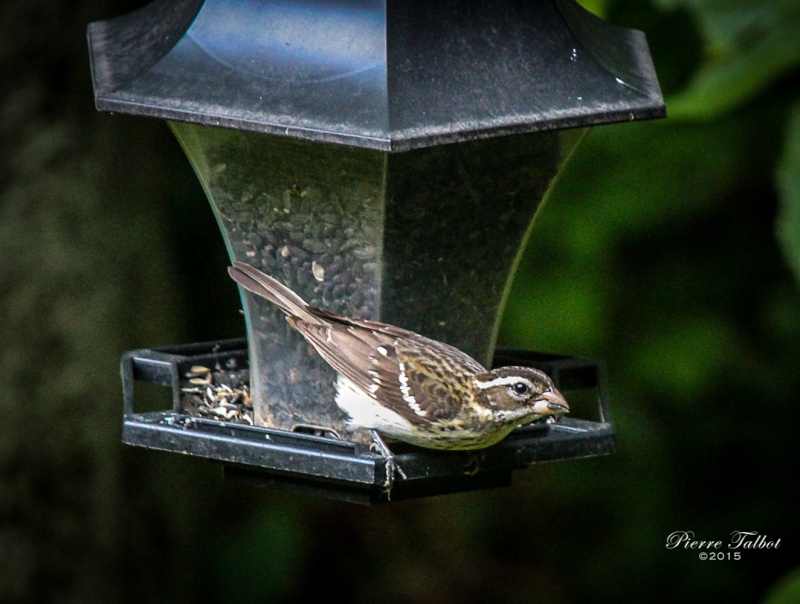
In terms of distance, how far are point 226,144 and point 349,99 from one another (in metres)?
0.62

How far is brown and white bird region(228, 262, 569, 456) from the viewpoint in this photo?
3436 millimetres

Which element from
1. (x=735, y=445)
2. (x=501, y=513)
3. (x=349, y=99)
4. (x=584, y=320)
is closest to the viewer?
(x=349, y=99)

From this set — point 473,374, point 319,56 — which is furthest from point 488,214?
point 319,56

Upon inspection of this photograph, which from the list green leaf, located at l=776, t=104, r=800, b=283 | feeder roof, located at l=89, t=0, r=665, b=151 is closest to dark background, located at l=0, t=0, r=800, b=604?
green leaf, located at l=776, t=104, r=800, b=283

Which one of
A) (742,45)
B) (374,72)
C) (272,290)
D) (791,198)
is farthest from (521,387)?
(742,45)

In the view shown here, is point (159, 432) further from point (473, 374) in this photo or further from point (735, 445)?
point (735, 445)

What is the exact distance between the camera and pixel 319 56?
3.19 meters

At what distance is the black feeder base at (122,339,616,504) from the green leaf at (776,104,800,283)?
98cm

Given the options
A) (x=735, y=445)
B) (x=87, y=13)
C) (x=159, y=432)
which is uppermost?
(x=87, y=13)

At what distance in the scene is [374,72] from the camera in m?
3.07

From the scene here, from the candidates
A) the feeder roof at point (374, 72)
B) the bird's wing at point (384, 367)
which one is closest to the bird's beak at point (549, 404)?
the bird's wing at point (384, 367)

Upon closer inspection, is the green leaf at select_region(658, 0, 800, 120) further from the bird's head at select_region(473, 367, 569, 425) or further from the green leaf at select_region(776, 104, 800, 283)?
the bird's head at select_region(473, 367, 569, 425)

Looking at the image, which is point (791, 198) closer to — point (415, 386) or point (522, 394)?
point (522, 394)

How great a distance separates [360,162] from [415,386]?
2.12 ft
